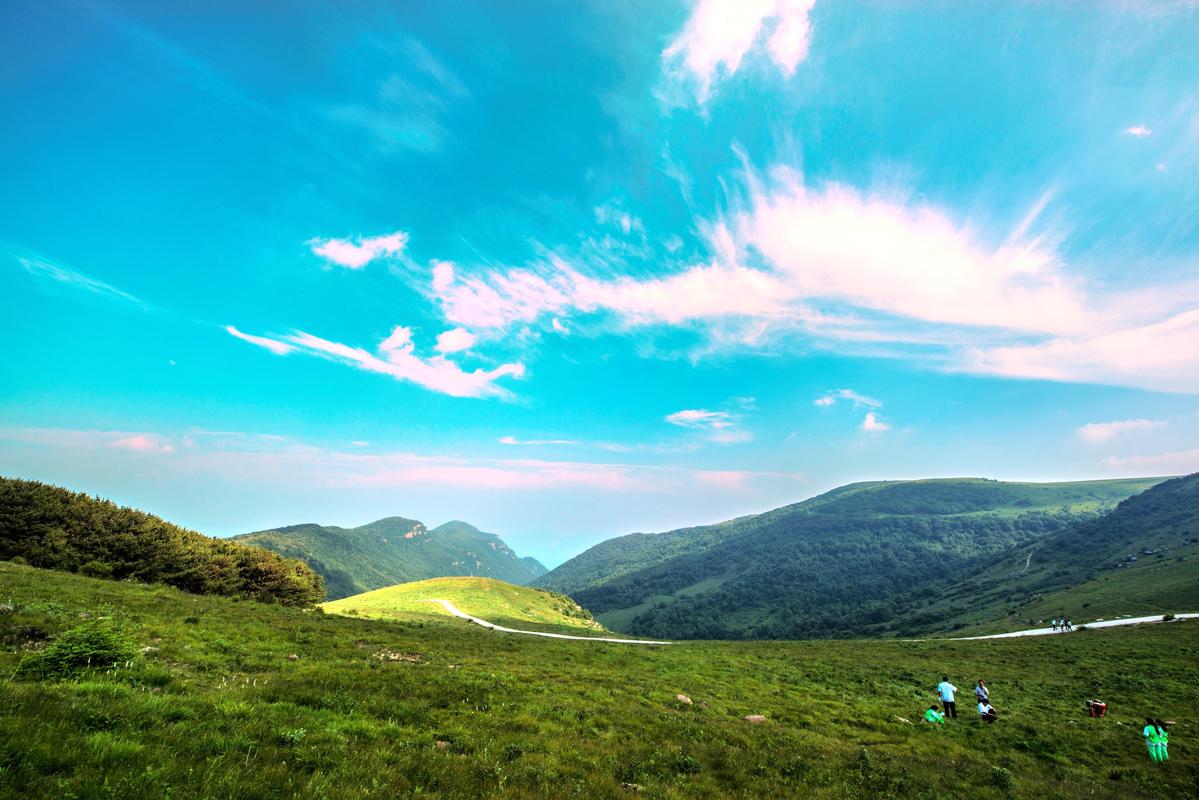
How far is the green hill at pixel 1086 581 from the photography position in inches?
3093

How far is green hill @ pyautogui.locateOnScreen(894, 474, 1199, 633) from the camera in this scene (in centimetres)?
7856

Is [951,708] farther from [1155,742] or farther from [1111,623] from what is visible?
[1111,623]

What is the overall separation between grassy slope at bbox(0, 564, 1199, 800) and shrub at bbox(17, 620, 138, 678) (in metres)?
0.61

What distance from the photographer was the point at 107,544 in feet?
150

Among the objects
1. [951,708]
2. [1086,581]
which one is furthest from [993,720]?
[1086,581]

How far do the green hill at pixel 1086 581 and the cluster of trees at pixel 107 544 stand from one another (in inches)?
4528

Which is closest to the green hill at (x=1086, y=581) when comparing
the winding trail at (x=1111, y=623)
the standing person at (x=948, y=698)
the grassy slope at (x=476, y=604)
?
the winding trail at (x=1111, y=623)

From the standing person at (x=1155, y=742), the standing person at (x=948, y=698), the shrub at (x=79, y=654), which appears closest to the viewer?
the shrub at (x=79, y=654)

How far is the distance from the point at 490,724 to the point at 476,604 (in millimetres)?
71953

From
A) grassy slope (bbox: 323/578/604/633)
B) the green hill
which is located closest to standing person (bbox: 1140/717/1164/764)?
grassy slope (bbox: 323/578/604/633)

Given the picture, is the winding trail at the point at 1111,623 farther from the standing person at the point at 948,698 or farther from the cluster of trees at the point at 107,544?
the cluster of trees at the point at 107,544

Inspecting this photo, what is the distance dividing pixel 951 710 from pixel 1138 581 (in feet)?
378

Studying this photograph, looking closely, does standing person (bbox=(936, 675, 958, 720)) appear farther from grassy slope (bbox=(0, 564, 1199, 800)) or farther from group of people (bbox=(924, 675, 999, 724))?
Result: grassy slope (bbox=(0, 564, 1199, 800))

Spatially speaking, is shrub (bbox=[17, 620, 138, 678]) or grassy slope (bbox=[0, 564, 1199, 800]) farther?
shrub (bbox=[17, 620, 138, 678])
